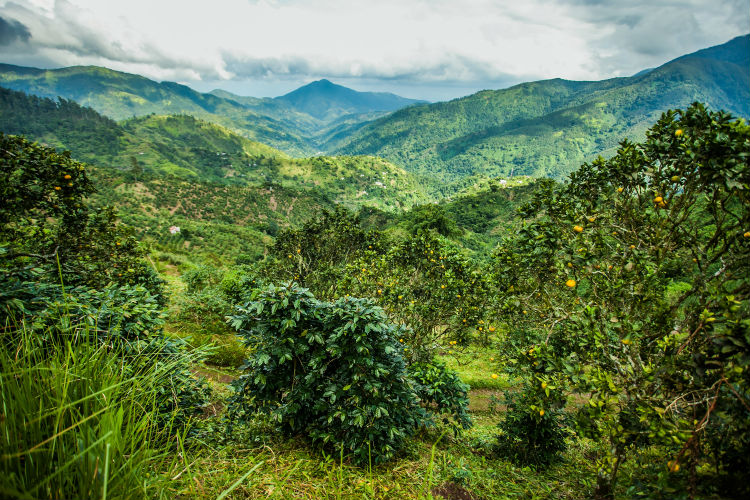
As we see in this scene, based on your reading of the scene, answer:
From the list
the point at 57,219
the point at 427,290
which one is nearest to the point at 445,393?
the point at 427,290

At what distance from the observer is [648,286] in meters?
3.66

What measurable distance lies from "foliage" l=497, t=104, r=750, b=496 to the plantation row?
0.08 ft

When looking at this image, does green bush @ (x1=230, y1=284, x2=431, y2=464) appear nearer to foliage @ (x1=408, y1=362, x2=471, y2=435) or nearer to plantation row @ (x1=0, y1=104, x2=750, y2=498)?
plantation row @ (x1=0, y1=104, x2=750, y2=498)

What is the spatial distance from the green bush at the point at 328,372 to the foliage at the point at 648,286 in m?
1.60

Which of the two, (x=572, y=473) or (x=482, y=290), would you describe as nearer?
(x=572, y=473)

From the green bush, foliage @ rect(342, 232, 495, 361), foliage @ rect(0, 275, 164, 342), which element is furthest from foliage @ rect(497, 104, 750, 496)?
foliage @ rect(0, 275, 164, 342)

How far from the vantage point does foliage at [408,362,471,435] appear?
14.1 ft

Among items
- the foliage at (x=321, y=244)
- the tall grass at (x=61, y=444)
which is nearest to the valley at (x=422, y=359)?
the tall grass at (x=61, y=444)

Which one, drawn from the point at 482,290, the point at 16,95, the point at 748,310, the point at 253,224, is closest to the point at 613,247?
the point at 748,310

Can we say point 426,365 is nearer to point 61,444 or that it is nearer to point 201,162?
point 61,444

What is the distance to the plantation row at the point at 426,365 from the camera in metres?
1.64

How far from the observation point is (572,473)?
13.5 feet

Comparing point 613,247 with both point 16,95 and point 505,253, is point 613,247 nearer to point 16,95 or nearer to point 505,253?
point 505,253

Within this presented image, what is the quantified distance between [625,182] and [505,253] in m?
1.74
